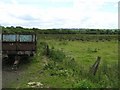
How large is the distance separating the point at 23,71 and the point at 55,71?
1.64 metres

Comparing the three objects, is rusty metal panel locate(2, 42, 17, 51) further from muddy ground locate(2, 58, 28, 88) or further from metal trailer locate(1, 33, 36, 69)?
muddy ground locate(2, 58, 28, 88)

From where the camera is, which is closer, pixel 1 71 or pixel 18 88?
pixel 18 88

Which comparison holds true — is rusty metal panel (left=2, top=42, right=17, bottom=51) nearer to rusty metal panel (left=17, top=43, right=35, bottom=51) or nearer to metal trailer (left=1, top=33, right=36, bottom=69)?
metal trailer (left=1, top=33, right=36, bottom=69)

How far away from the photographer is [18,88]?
10609 mm

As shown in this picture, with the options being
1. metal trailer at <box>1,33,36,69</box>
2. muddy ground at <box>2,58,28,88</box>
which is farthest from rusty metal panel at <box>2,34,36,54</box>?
muddy ground at <box>2,58,28,88</box>

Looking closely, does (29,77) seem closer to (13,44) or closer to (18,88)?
(18,88)

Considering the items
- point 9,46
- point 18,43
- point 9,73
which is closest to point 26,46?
point 18,43

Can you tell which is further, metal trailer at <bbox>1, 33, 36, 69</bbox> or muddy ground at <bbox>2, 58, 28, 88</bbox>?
metal trailer at <bbox>1, 33, 36, 69</bbox>

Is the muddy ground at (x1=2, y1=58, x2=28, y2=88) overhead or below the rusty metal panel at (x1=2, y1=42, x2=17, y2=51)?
below

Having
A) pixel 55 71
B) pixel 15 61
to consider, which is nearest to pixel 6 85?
pixel 55 71

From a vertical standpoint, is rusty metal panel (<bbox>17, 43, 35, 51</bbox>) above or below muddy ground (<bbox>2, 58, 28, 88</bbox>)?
above

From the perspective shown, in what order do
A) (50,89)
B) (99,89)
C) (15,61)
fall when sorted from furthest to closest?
1. (15,61)
2. (50,89)
3. (99,89)

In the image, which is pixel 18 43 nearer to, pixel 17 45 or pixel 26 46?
pixel 17 45

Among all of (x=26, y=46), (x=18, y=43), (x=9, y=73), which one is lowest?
(x=9, y=73)
